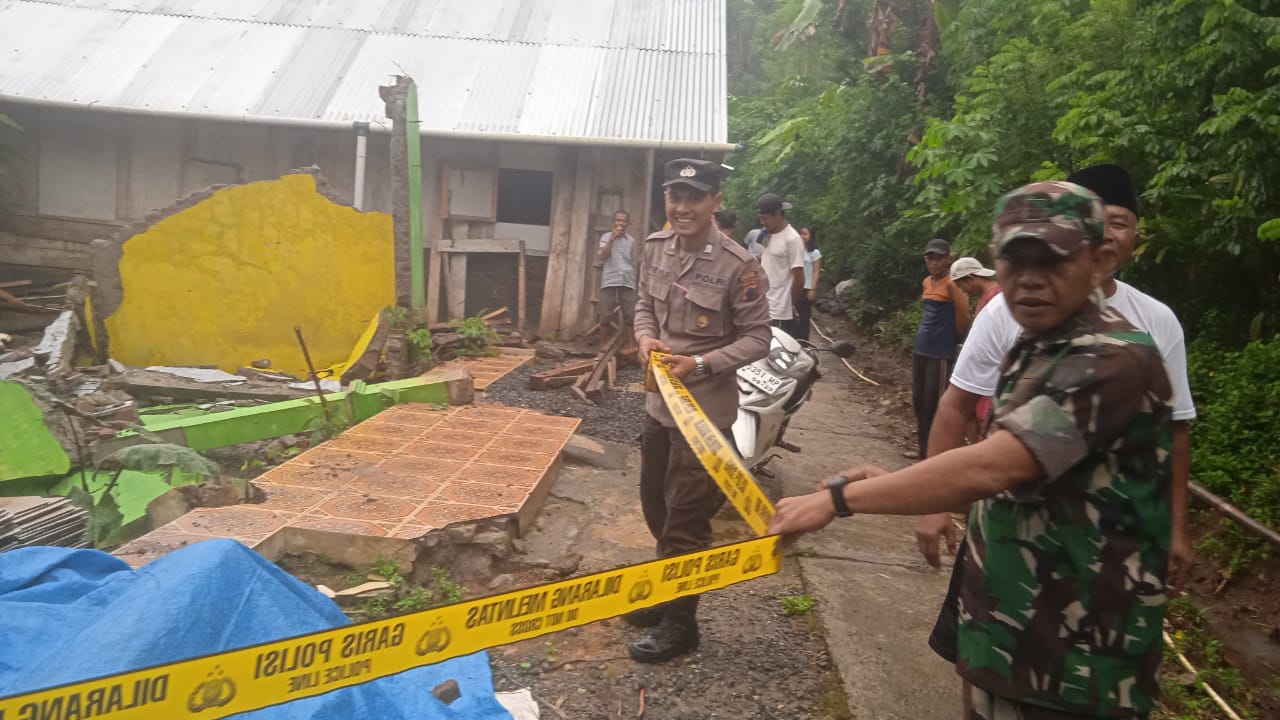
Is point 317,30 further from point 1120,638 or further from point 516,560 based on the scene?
point 1120,638

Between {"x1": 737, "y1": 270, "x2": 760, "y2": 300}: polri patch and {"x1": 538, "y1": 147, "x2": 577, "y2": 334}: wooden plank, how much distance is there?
324 inches

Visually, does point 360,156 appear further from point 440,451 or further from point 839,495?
point 839,495

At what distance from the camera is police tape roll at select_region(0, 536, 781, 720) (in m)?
1.68

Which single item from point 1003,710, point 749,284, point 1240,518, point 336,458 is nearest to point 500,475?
point 336,458

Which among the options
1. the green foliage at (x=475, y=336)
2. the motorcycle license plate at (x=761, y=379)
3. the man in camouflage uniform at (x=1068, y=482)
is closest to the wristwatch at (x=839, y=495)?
the man in camouflage uniform at (x=1068, y=482)

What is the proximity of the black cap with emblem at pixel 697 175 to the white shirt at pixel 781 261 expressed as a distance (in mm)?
3876

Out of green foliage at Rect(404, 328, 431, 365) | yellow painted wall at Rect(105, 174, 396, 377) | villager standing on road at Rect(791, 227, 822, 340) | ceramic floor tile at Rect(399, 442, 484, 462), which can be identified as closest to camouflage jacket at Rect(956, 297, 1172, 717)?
ceramic floor tile at Rect(399, 442, 484, 462)

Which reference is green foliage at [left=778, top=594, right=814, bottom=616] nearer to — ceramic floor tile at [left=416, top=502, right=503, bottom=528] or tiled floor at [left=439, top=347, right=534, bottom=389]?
ceramic floor tile at [left=416, top=502, right=503, bottom=528]

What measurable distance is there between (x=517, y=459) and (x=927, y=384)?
3223 mm

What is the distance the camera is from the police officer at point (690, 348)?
3.32m

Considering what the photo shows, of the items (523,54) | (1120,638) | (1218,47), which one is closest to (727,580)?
(1120,638)

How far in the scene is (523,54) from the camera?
39.9ft

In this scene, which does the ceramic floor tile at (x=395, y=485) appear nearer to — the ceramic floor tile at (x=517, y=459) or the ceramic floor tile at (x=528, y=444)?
the ceramic floor tile at (x=517, y=459)

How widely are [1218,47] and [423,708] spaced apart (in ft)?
17.8
